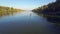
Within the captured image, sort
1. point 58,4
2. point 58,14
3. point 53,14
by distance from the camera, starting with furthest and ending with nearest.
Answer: point 58,4, point 53,14, point 58,14

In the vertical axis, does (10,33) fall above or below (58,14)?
below

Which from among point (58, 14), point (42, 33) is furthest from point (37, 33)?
point (58, 14)

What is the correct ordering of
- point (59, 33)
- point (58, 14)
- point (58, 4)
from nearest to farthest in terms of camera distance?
point (59, 33) < point (58, 14) < point (58, 4)

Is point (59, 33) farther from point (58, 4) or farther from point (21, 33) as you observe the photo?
point (58, 4)

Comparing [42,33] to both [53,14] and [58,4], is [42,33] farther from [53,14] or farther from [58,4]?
[58,4]

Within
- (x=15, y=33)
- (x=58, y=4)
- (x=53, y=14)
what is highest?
(x=58, y=4)

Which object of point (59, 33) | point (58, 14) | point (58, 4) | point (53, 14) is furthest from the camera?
point (58, 4)

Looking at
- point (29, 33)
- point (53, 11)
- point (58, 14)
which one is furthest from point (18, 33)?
point (53, 11)

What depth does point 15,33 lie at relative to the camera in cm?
831

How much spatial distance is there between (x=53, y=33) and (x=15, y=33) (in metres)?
2.82

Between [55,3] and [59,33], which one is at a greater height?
[55,3]

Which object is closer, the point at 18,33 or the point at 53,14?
the point at 18,33

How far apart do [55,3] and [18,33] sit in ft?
41.4

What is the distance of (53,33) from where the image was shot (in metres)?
8.18
